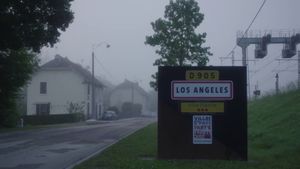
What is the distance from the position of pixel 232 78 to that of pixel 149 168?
163 inches

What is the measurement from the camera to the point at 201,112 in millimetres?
17766

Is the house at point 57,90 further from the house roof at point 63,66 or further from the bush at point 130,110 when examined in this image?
the bush at point 130,110

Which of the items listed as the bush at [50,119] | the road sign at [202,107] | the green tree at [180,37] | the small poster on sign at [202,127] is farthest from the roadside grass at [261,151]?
the bush at [50,119]

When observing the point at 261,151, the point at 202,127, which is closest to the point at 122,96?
the point at 261,151

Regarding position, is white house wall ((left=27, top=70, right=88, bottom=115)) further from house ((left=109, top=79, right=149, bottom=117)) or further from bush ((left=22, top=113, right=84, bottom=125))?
house ((left=109, top=79, right=149, bottom=117))

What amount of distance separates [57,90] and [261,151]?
6383 cm

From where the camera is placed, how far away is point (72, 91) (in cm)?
8225

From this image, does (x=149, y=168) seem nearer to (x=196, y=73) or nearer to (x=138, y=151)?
→ (x=196, y=73)

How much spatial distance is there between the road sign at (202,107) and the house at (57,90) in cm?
6337

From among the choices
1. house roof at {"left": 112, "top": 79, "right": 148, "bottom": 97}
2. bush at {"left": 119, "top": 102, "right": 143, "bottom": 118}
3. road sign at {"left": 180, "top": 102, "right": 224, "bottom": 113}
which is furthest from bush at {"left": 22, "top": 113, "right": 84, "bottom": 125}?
house roof at {"left": 112, "top": 79, "right": 148, "bottom": 97}

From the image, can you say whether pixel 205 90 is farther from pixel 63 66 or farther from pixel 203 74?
pixel 63 66

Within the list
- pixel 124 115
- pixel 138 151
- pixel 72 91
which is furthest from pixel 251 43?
pixel 124 115

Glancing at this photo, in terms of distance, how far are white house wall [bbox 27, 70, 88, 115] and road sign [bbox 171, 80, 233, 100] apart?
64691 mm

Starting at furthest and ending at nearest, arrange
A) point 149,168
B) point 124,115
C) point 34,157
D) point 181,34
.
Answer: point 124,115 < point 181,34 < point 34,157 < point 149,168
